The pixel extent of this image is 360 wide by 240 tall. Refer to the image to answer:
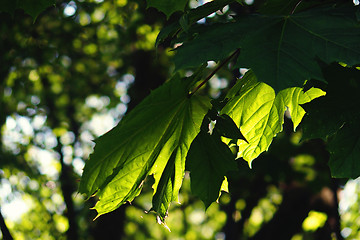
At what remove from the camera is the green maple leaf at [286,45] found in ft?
2.85

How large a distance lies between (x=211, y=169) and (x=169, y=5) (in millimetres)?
475

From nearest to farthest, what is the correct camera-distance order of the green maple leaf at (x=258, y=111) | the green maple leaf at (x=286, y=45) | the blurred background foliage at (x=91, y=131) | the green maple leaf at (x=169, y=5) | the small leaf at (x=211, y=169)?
the green maple leaf at (x=286, y=45)
the green maple leaf at (x=169, y=5)
the small leaf at (x=211, y=169)
the green maple leaf at (x=258, y=111)
the blurred background foliage at (x=91, y=131)

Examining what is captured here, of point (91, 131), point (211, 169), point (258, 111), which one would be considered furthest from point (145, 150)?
point (91, 131)

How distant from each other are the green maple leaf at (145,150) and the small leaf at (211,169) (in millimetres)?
104

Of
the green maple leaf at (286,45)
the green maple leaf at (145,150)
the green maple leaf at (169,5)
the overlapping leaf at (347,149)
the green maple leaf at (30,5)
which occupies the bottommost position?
the overlapping leaf at (347,149)

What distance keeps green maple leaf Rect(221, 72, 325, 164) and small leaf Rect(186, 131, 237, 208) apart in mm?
135

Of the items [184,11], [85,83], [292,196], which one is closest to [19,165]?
[85,83]

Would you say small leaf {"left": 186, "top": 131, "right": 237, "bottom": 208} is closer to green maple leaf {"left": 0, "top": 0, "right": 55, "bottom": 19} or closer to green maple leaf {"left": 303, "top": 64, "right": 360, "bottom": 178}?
green maple leaf {"left": 303, "top": 64, "right": 360, "bottom": 178}

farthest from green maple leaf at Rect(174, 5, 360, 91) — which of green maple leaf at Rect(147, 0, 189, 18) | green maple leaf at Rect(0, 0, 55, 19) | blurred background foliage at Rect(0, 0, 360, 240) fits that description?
blurred background foliage at Rect(0, 0, 360, 240)

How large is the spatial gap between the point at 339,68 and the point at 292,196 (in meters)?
2.96

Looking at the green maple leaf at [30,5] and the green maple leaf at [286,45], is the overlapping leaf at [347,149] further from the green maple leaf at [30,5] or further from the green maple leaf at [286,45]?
the green maple leaf at [30,5]

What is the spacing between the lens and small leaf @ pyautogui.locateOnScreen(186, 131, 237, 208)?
1.17 m

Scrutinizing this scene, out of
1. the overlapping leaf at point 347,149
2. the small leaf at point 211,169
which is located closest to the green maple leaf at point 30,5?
the small leaf at point 211,169

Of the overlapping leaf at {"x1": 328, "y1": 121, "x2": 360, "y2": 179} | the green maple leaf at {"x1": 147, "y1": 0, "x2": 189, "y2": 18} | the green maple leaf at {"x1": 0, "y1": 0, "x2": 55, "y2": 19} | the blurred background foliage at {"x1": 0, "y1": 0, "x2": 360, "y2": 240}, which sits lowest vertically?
the blurred background foliage at {"x1": 0, "y1": 0, "x2": 360, "y2": 240}
